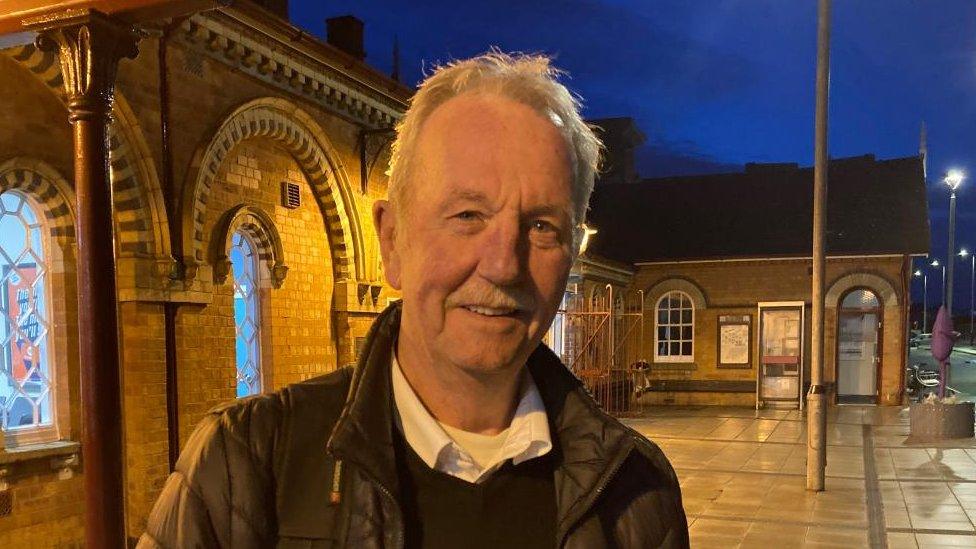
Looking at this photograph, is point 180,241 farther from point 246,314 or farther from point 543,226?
point 543,226

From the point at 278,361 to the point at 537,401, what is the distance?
701 cm

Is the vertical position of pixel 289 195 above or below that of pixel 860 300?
above

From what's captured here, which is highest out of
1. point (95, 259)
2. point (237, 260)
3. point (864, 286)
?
point (95, 259)

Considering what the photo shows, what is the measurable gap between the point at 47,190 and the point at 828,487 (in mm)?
9528

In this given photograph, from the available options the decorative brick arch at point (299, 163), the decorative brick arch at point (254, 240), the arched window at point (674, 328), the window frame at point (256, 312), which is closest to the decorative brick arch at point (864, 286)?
the arched window at point (674, 328)

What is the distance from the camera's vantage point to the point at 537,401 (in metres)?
1.49

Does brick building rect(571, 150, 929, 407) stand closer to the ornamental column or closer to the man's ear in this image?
the ornamental column

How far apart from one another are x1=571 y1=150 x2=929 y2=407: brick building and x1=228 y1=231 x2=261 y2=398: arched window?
905cm

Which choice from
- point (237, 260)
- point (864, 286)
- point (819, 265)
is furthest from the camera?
point (864, 286)

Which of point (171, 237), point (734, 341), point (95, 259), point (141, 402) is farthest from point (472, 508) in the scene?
point (734, 341)

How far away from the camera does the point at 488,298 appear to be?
1.25m

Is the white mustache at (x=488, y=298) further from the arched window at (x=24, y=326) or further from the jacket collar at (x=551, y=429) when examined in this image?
the arched window at (x=24, y=326)

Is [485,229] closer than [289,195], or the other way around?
[485,229]

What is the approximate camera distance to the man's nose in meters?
1.23
